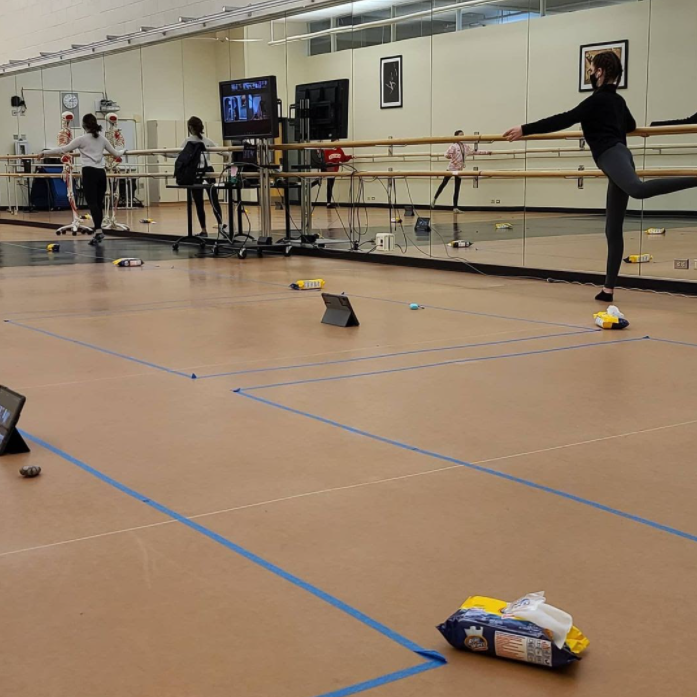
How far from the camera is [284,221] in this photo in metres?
10.9

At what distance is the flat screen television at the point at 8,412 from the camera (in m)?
2.71

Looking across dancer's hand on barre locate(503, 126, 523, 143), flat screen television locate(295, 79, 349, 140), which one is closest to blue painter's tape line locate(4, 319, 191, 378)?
dancer's hand on barre locate(503, 126, 523, 143)

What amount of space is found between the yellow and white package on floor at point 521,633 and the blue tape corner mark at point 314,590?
0.06m

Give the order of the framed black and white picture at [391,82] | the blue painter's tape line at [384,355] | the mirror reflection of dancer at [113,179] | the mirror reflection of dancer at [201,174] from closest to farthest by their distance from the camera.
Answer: the blue painter's tape line at [384,355] → the framed black and white picture at [391,82] → the mirror reflection of dancer at [201,174] → the mirror reflection of dancer at [113,179]

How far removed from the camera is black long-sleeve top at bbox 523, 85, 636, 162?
541 centimetres

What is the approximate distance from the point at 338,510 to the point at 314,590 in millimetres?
455

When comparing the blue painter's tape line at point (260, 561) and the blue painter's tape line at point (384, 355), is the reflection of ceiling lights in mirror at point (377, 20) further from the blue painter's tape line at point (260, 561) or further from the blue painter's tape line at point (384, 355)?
the blue painter's tape line at point (260, 561)

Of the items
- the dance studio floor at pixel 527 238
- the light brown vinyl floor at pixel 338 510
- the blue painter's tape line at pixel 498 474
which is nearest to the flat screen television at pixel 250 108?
the dance studio floor at pixel 527 238

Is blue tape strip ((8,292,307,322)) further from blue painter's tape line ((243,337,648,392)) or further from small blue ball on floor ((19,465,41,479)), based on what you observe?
small blue ball on floor ((19,465,41,479))

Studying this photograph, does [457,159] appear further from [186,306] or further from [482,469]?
[482,469]

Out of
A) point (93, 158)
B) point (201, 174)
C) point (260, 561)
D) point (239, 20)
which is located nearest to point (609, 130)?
point (260, 561)

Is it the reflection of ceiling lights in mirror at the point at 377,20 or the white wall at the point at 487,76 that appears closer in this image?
the white wall at the point at 487,76

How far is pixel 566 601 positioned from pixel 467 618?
0.27 meters

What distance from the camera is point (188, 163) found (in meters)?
10.3
